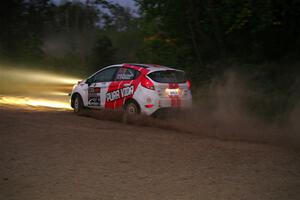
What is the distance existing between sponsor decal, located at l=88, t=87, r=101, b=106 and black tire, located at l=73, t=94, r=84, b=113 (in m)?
0.45

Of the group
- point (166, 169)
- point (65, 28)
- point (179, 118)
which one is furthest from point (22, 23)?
point (166, 169)

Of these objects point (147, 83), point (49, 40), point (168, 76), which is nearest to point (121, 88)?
point (147, 83)

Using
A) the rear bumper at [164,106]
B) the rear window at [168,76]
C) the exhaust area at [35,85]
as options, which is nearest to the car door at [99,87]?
the rear window at [168,76]

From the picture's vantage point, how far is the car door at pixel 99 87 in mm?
13211

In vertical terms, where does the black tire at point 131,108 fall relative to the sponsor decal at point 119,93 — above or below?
below

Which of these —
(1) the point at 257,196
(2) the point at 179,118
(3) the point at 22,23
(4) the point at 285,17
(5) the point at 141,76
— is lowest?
(1) the point at 257,196

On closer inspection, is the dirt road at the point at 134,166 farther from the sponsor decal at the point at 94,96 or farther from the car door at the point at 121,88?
the sponsor decal at the point at 94,96

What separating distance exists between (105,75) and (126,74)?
3.30 feet

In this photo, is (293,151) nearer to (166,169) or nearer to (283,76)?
(166,169)

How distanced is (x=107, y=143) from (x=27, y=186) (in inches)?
118

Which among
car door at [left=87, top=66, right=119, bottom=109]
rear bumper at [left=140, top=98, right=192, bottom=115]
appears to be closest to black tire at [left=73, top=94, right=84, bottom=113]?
car door at [left=87, top=66, right=119, bottom=109]

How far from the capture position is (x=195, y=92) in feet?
57.5

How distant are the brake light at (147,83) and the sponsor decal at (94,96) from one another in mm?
1880

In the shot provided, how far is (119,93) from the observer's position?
1266cm
